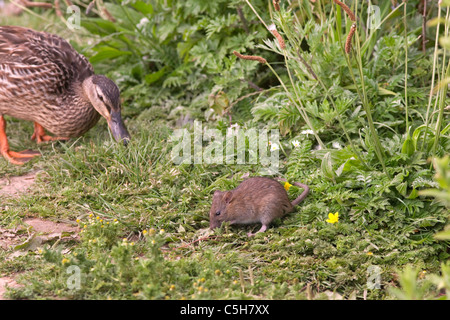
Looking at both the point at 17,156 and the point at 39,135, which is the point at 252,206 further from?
the point at 39,135

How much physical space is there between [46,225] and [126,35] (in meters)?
3.57

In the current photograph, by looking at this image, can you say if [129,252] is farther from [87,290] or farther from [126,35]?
[126,35]

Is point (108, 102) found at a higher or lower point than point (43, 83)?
lower

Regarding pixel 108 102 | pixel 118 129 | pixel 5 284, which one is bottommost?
pixel 5 284

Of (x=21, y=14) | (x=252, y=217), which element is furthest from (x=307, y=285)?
(x=21, y=14)

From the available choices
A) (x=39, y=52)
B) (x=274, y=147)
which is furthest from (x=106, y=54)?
(x=274, y=147)

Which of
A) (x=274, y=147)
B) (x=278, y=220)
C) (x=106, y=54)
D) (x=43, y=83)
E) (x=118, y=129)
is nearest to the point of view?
(x=278, y=220)

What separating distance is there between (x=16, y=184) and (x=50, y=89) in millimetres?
1077

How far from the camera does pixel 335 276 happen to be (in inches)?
143

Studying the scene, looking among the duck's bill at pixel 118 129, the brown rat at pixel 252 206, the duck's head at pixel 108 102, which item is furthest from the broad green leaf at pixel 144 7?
the brown rat at pixel 252 206

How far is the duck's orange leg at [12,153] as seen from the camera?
5.61m

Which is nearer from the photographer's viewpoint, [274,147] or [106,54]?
[274,147]

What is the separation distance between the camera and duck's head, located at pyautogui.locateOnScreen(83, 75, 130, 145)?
17.8 feet

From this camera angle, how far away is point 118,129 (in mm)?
5410
